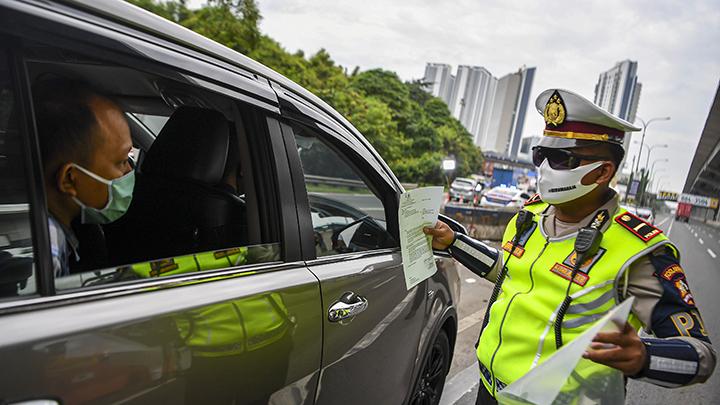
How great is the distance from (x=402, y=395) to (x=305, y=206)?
115 centimetres

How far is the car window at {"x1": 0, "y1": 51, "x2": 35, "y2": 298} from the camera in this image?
833mm

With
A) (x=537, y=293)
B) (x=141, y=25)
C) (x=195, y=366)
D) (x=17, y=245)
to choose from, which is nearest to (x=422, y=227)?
(x=537, y=293)

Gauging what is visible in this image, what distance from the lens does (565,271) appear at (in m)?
1.36

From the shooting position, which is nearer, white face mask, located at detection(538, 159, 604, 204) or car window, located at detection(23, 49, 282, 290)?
car window, located at detection(23, 49, 282, 290)

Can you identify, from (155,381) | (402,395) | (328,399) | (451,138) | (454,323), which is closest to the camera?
(155,381)

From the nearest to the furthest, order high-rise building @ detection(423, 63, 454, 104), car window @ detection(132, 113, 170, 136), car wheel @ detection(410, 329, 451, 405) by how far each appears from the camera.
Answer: car window @ detection(132, 113, 170, 136), car wheel @ detection(410, 329, 451, 405), high-rise building @ detection(423, 63, 454, 104)

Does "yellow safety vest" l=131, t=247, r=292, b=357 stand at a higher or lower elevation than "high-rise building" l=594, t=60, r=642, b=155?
lower

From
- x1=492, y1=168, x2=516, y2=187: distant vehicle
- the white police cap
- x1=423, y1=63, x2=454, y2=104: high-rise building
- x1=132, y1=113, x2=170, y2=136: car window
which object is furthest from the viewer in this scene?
x1=423, y1=63, x2=454, y2=104: high-rise building

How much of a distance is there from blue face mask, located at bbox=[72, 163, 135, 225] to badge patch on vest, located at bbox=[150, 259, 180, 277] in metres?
0.25

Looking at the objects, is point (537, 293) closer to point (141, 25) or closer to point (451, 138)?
point (141, 25)

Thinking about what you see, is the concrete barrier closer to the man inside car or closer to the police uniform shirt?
the police uniform shirt

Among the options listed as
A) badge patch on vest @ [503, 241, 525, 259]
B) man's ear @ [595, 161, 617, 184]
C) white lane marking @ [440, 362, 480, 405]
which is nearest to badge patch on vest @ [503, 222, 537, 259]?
badge patch on vest @ [503, 241, 525, 259]

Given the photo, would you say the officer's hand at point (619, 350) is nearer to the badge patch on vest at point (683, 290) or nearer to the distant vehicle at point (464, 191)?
the badge patch on vest at point (683, 290)

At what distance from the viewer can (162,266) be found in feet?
3.69
